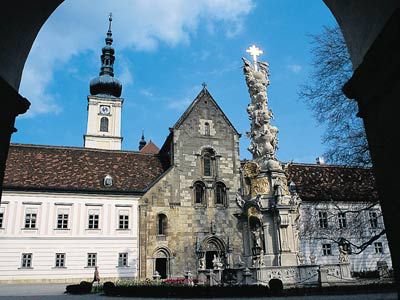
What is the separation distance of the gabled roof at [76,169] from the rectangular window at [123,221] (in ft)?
7.53

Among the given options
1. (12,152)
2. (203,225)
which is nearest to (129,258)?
(203,225)

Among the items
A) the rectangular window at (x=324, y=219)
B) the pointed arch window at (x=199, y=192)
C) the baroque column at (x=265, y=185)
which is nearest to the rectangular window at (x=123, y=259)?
the pointed arch window at (x=199, y=192)

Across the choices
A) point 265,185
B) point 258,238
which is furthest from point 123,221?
point 265,185

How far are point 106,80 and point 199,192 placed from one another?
1770 inches

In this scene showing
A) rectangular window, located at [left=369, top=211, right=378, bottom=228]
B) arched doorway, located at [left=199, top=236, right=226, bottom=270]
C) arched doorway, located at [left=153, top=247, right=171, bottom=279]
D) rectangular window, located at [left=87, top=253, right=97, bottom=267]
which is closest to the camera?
rectangular window, located at [left=369, top=211, right=378, bottom=228]

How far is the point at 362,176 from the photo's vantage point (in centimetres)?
1420

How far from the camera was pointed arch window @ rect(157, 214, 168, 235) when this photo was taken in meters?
35.2

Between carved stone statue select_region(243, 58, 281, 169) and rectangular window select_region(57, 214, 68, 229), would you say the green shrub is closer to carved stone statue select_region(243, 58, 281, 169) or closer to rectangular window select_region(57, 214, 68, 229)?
carved stone statue select_region(243, 58, 281, 169)

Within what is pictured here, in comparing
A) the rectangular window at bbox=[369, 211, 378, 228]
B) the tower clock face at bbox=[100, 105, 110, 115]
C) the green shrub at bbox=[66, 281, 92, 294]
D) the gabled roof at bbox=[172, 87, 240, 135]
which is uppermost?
the tower clock face at bbox=[100, 105, 110, 115]

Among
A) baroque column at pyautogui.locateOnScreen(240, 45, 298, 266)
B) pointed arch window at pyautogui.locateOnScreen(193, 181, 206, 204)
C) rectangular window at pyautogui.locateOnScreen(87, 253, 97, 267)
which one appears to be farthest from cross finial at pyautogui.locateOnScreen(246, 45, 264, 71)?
rectangular window at pyautogui.locateOnScreen(87, 253, 97, 267)

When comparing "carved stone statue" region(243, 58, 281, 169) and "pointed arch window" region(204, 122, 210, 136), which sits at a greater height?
"pointed arch window" region(204, 122, 210, 136)

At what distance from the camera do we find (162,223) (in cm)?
3562

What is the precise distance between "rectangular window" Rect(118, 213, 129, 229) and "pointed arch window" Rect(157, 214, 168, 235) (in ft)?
9.75

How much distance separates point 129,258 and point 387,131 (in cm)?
3183
